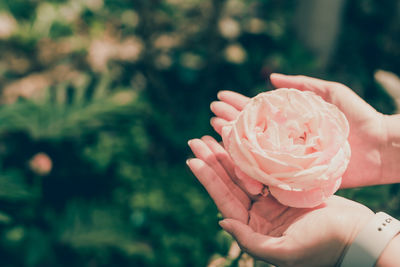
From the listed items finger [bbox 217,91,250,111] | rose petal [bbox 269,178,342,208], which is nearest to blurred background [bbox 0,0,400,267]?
rose petal [bbox 269,178,342,208]

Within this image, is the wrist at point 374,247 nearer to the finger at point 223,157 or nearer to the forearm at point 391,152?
the forearm at point 391,152

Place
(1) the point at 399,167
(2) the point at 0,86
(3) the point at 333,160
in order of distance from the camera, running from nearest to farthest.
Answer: (3) the point at 333,160, (1) the point at 399,167, (2) the point at 0,86

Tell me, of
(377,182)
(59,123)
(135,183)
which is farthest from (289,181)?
(59,123)

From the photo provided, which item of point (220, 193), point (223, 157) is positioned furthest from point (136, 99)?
point (220, 193)

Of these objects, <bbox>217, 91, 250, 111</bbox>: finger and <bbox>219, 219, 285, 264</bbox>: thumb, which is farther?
<bbox>217, 91, 250, 111</bbox>: finger

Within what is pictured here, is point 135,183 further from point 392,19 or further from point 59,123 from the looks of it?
point 392,19

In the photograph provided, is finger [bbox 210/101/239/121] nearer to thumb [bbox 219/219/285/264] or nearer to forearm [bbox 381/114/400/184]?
thumb [bbox 219/219/285/264]
